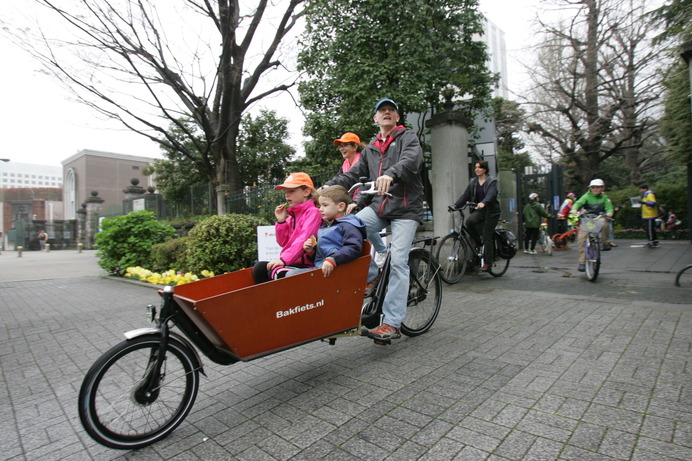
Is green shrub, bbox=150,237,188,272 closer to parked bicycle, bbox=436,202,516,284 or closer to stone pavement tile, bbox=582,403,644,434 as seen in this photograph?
parked bicycle, bbox=436,202,516,284

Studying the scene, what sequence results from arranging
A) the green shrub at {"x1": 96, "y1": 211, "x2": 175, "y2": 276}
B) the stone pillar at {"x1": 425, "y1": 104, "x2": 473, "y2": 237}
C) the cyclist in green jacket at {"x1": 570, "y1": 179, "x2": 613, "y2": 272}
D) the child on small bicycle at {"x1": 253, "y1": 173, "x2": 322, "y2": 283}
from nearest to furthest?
the child on small bicycle at {"x1": 253, "y1": 173, "x2": 322, "y2": 283} < the cyclist in green jacket at {"x1": 570, "y1": 179, "x2": 613, "y2": 272} < the stone pillar at {"x1": 425, "y1": 104, "x2": 473, "y2": 237} < the green shrub at {"x1": 96, "y1": 211, "x2": 175, "y2": 276}

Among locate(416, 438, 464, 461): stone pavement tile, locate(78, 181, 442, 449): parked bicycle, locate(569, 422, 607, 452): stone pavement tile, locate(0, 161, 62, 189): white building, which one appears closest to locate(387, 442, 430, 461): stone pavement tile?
locate(416, 438, 464, 461): stone pavement tile

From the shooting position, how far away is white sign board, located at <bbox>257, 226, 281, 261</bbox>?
6.96m

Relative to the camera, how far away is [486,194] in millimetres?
6262

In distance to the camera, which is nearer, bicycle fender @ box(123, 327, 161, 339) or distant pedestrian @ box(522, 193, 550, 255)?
bicycle fender @ box(123, 327, 161, 339)

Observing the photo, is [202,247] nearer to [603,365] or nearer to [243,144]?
[603,365]

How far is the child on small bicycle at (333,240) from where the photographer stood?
8.80 feet

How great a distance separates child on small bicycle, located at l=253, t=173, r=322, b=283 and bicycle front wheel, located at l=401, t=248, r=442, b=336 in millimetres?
1070

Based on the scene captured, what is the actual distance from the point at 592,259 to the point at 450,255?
2.17 m

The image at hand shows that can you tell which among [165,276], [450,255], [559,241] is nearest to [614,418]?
[450,255]

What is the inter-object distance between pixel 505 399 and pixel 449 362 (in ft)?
2.18

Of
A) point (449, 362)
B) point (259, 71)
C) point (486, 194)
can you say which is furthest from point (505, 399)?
point (259, 71)

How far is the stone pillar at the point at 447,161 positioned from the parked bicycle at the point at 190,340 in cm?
478

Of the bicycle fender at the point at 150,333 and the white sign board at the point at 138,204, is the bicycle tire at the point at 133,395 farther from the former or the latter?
the white sign board at the point at 138,204
